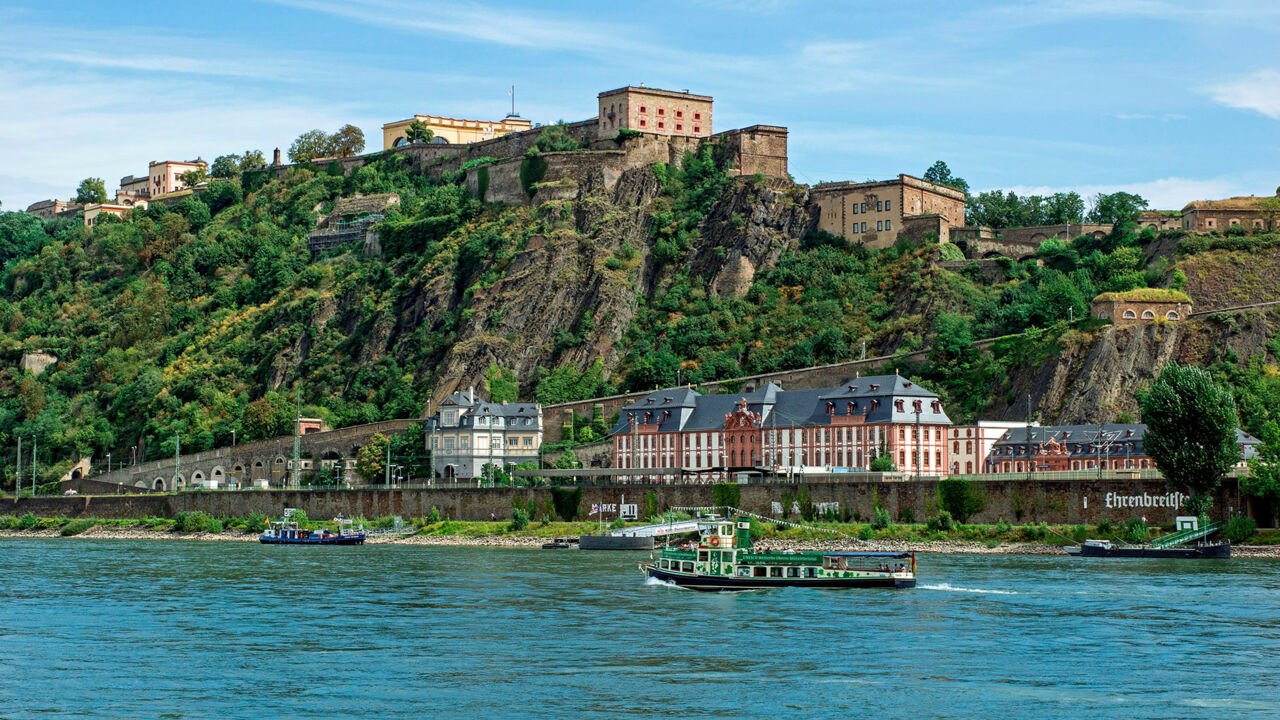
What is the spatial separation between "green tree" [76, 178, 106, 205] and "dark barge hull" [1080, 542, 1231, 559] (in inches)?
5159

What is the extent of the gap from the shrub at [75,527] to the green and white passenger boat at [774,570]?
187ft

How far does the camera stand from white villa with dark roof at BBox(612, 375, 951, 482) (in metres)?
84.9

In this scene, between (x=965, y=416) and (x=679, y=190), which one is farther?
(x=679, y=190)

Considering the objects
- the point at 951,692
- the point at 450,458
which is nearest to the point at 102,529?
the point at 450,458

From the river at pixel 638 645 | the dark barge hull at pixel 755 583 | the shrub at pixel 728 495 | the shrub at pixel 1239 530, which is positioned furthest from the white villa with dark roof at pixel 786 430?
the dark barge hull at pixel 755 583

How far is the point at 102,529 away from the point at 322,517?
15747 mm

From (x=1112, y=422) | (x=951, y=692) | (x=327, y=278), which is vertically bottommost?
(x=951, y=692)

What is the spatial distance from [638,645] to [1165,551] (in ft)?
102

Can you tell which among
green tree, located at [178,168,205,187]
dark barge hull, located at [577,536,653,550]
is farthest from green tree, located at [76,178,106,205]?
dark barge hull, located at [577,536,653,550]

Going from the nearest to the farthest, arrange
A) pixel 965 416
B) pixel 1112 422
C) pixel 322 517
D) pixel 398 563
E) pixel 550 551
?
pixel 398 563 → pixel 550 551 → pixel 1112 422 → pixel 965 416 → pixel 322 517

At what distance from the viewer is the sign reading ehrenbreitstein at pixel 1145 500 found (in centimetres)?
6569

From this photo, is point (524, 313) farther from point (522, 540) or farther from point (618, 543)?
point (618, 543)

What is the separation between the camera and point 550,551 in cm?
7556

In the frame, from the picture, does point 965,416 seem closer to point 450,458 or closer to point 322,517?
point 450,458
